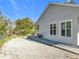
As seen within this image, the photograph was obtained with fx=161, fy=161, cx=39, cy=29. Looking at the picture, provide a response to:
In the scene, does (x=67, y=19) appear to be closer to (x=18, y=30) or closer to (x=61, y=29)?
(x=61, y=29)

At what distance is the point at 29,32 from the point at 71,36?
24233 millimetres

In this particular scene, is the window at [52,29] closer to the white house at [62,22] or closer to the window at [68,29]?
the white house at [62,22]

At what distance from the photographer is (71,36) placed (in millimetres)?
15797

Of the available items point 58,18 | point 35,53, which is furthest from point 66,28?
point 35,53


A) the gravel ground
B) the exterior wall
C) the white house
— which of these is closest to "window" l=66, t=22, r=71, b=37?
the white house

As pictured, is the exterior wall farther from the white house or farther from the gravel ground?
the gravel ground

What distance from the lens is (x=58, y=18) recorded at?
18.8m

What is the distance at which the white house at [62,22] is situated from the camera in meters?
15.2

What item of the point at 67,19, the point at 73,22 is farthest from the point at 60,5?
the point at 73,22

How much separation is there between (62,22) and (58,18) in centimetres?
110

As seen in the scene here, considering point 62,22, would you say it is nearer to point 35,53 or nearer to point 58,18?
point 58,18

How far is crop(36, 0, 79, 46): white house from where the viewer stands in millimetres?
15196

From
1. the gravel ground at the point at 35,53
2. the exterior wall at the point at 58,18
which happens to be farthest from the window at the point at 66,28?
the gravel ground at the point at 35,53

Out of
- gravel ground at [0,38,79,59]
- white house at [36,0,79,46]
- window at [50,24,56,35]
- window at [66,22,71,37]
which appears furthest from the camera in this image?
window at [50,24,56,35]
